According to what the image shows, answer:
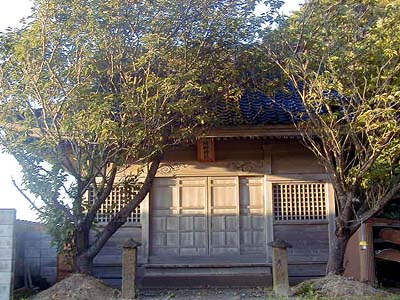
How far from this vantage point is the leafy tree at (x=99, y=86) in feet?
24.9

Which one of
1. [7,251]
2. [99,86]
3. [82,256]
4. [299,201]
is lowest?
[82,256]

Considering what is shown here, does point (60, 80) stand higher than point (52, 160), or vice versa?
point (60, 80)

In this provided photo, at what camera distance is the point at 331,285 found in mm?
8117

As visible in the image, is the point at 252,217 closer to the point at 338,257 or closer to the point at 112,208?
the point at 338,257

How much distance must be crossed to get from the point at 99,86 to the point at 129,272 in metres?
2.93

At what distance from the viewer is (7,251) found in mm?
8008

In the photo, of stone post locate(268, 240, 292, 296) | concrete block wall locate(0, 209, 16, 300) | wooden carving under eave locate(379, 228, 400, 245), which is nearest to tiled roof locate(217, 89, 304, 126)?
stone post locate(268, 240, 292, 296)

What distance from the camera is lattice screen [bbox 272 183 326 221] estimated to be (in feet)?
36.8

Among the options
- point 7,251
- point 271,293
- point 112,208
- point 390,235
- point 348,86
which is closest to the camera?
point 7,251

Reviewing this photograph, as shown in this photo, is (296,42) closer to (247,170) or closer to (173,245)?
(247,170)

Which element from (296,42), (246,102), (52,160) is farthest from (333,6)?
(52,160)

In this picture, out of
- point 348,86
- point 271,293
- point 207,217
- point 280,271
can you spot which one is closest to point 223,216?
point 207,217

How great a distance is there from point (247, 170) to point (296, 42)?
343cm

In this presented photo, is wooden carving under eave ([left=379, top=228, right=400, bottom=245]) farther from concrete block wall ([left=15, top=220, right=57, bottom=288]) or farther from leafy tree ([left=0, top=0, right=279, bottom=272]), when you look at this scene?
concrete block wall ([left=15, top=220, right=57, bottom=288])
